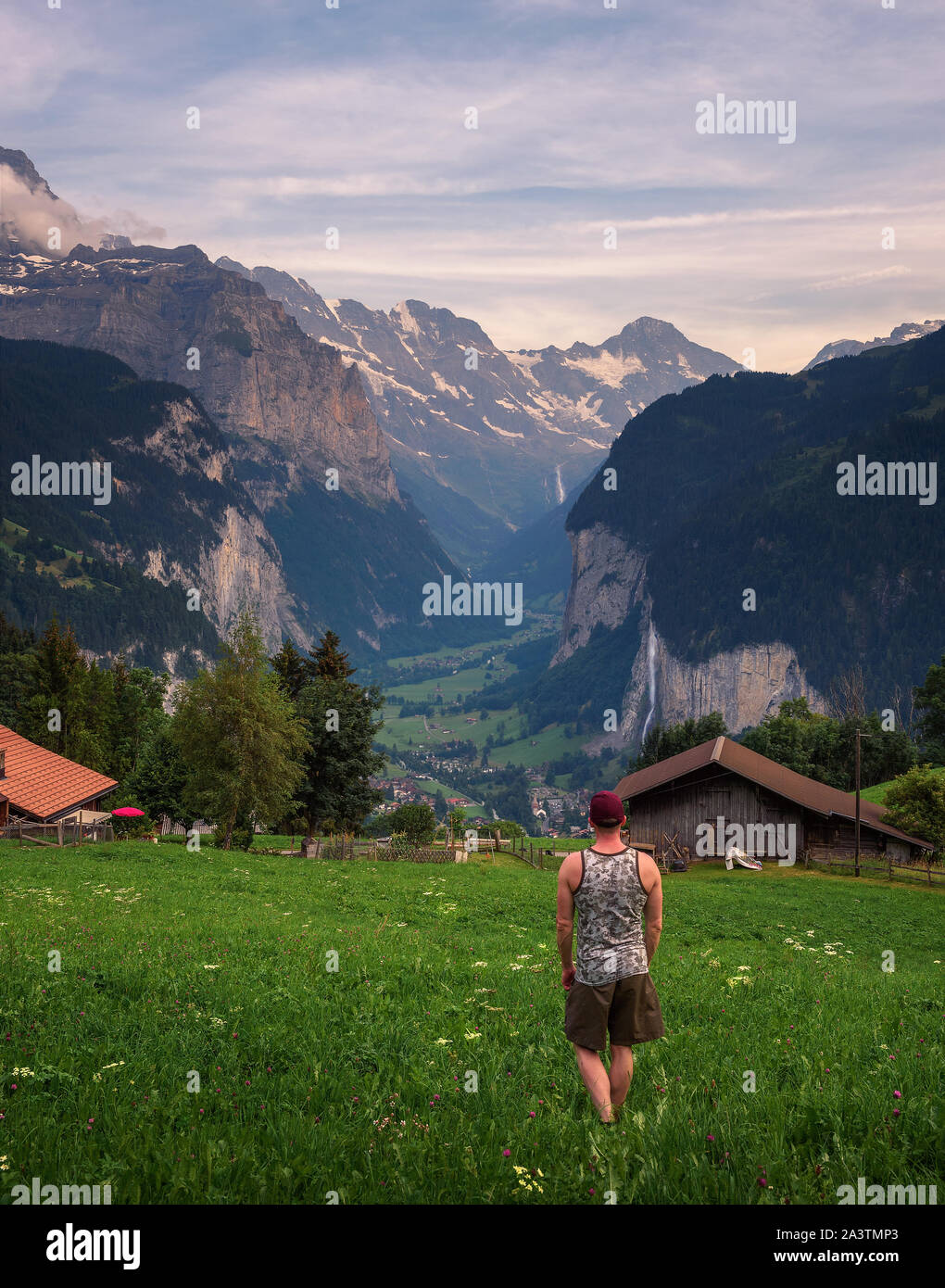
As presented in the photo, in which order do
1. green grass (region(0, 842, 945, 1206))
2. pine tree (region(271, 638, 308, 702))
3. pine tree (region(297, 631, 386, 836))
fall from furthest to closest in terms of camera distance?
pine tree (region(271, 638, 308, 702)) < pine tree (region(297, 631, 386, 836)) < green grass (region(0, 842, 945, 1206))

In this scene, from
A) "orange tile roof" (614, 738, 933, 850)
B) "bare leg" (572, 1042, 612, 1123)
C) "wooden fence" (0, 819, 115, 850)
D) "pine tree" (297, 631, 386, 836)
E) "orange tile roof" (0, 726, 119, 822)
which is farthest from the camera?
"pine tree" (297, 631, 386, 836)

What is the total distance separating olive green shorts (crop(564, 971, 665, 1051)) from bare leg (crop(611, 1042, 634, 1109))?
2.5 inches

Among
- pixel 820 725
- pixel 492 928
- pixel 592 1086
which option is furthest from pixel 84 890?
pixel 820 725

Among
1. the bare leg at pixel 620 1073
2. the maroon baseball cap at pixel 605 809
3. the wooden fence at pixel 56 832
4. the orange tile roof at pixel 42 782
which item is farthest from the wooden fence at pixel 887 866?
the maroon baseball cap at pixel 605 809

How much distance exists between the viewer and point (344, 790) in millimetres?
61781

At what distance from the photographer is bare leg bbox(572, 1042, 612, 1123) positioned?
6875 mm

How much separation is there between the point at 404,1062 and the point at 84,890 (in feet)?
58.4

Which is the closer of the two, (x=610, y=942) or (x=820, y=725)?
(x=610, y=942)

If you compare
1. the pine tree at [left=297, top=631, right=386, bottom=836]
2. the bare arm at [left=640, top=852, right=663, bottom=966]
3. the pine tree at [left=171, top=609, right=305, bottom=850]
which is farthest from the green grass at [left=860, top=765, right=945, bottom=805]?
the bare arm at [left=640, top=852, right=663, bottom=966]

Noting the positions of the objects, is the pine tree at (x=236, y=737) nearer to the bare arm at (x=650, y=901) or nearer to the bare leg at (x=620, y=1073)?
the bare arm at (x=650, y=901)

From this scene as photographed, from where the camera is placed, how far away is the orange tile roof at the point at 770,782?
55969mm

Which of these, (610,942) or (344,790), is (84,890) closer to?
(610,942)

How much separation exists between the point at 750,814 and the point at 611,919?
5497cm

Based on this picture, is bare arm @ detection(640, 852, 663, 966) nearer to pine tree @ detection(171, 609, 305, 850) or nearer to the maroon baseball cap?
the maroon baseball cap
